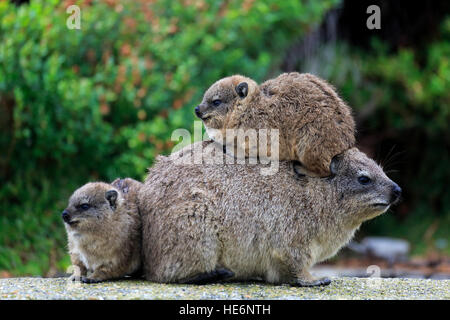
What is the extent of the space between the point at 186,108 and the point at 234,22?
2.29 metres

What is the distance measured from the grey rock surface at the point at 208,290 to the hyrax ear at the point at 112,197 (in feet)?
2.73

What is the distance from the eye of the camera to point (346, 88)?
17.1 metres

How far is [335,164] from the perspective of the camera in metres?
7.27

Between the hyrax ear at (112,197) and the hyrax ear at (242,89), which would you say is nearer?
the hyrax ear at (112,197)

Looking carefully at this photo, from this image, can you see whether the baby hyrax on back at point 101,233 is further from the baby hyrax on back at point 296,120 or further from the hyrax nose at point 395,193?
the hyrax nose at point 395,193

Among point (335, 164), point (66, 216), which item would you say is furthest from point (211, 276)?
point (335, 164)

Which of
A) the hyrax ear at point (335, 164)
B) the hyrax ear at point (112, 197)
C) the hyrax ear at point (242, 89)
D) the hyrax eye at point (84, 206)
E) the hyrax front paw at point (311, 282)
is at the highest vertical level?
the hyrax ear at point (242, 89)

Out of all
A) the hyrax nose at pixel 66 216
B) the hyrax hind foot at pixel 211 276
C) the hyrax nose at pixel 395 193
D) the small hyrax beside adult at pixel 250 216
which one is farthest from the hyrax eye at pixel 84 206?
the hyrax nose at pixel 395 193

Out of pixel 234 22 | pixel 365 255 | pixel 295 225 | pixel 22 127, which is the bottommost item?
pixel 365 255

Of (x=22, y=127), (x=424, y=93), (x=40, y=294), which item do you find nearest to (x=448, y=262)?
(x=424, y=93)

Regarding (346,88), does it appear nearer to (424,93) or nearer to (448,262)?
(424,93)

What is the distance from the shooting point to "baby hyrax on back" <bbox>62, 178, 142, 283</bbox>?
679 cm

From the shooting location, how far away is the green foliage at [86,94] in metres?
11.1

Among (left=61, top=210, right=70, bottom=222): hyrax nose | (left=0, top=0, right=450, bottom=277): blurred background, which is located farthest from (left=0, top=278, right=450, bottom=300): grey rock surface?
(left=0, top=0, right=450, bottom=277): blurred background
